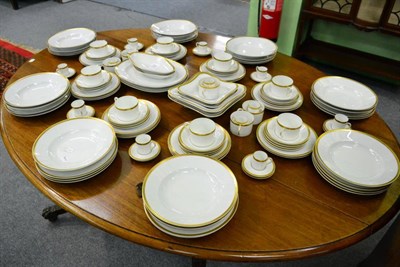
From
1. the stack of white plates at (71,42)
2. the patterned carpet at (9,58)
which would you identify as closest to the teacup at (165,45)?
the stack of white plates at (71,42)

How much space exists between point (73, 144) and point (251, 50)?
2.86ft

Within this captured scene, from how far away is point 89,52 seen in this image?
4.27 feet

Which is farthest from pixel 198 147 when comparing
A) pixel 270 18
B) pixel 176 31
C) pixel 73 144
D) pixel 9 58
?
pixel 9 58

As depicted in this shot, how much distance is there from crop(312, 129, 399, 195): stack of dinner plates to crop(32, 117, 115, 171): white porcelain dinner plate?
59cm

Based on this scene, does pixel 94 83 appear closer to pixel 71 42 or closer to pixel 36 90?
pixel 36 90

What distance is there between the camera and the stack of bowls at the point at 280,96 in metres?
1.06

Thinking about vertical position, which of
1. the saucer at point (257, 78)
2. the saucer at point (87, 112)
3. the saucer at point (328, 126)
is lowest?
the saucer at point (328, 126)

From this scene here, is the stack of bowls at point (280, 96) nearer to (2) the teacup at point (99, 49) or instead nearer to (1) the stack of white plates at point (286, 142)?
(1) the stack of white plates at point (286, 142)

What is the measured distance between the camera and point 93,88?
1098mm

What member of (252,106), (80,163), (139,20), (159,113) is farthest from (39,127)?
(139,20)

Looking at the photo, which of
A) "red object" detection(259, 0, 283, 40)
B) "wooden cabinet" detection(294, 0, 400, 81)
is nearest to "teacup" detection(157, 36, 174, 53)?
"red object" detection(259, 0, 283, 40)

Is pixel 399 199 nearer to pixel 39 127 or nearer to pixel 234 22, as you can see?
pixel 39 127

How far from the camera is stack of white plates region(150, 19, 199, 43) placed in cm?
145

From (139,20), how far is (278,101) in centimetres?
269
